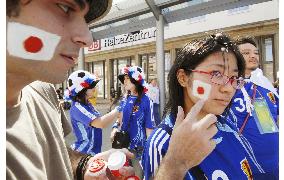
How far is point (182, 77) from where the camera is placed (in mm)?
1812

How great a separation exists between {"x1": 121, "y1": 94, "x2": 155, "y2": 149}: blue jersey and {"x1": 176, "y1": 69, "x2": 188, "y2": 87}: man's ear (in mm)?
2181

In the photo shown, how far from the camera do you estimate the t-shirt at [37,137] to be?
997mm

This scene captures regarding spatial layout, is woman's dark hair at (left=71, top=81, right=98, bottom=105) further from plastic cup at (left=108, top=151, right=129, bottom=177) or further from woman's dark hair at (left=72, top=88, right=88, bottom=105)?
Answer: plastic cup at (left=108, top=151, right=129, bottom=177)

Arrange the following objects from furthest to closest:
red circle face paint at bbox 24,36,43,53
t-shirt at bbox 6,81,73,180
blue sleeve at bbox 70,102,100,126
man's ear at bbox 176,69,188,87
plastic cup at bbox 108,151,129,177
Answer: blue sleeve at bbox 70,102,100,126 < man's ear at bbox 176,69,188,87 < plastic cup at bbox 108,151,129,177 < red circle face paint at bbox 24,36,43,53 < t-shirt at bbox 6,81,73,180

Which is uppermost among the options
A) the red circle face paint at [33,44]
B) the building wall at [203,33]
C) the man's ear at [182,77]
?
the building wall at [203,33]

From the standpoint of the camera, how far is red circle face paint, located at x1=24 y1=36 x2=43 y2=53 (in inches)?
43.7

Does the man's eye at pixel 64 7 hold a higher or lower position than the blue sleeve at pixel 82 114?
higher

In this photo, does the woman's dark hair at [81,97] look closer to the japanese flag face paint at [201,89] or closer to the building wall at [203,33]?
the japanese flag face paint at [201,89]

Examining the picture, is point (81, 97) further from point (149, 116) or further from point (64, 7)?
point (64, 7)

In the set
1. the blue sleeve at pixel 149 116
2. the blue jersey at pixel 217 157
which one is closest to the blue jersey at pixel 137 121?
the blue sleeve at pixel 149 116

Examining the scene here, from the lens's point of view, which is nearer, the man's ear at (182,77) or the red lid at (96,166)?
the red lid at (96,166)

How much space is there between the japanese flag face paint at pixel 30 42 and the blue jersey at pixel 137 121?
2.87 meters

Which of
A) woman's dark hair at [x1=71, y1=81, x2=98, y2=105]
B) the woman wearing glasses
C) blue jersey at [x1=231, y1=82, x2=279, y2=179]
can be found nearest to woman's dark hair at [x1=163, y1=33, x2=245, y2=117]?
the woman wearing glasses

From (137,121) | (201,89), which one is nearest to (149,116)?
(137,121)
